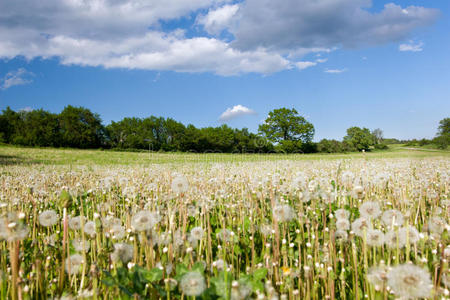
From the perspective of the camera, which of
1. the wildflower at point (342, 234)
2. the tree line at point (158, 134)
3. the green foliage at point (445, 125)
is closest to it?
the wildflower at point (342, 234)

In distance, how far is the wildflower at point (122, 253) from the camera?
1883 millimetres

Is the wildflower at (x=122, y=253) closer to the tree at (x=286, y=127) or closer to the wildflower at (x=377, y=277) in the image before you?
the wildflower at (x=377, y=277)

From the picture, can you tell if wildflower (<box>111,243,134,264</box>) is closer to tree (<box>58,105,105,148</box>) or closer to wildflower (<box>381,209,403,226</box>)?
wildflower (<box>381,209,403,226</box>)

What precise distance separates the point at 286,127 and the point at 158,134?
1504 inches

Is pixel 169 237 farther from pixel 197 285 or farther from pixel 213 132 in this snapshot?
pixel 213 132

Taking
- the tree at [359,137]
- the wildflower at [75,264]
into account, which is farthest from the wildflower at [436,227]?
the tree at [359,137]

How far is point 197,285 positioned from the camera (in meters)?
1.52

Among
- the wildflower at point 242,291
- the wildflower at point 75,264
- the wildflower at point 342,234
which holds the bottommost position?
the wildflower at point 75,264

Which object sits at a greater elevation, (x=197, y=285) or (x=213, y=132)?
(x=213, y=132)

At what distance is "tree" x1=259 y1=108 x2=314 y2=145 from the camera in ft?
237

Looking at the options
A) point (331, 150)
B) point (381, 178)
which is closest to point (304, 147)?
point (331, 150)

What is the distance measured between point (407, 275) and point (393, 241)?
2.27 feet

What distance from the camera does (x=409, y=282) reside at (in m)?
1.45

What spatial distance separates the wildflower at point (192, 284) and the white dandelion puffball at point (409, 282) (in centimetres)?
100
